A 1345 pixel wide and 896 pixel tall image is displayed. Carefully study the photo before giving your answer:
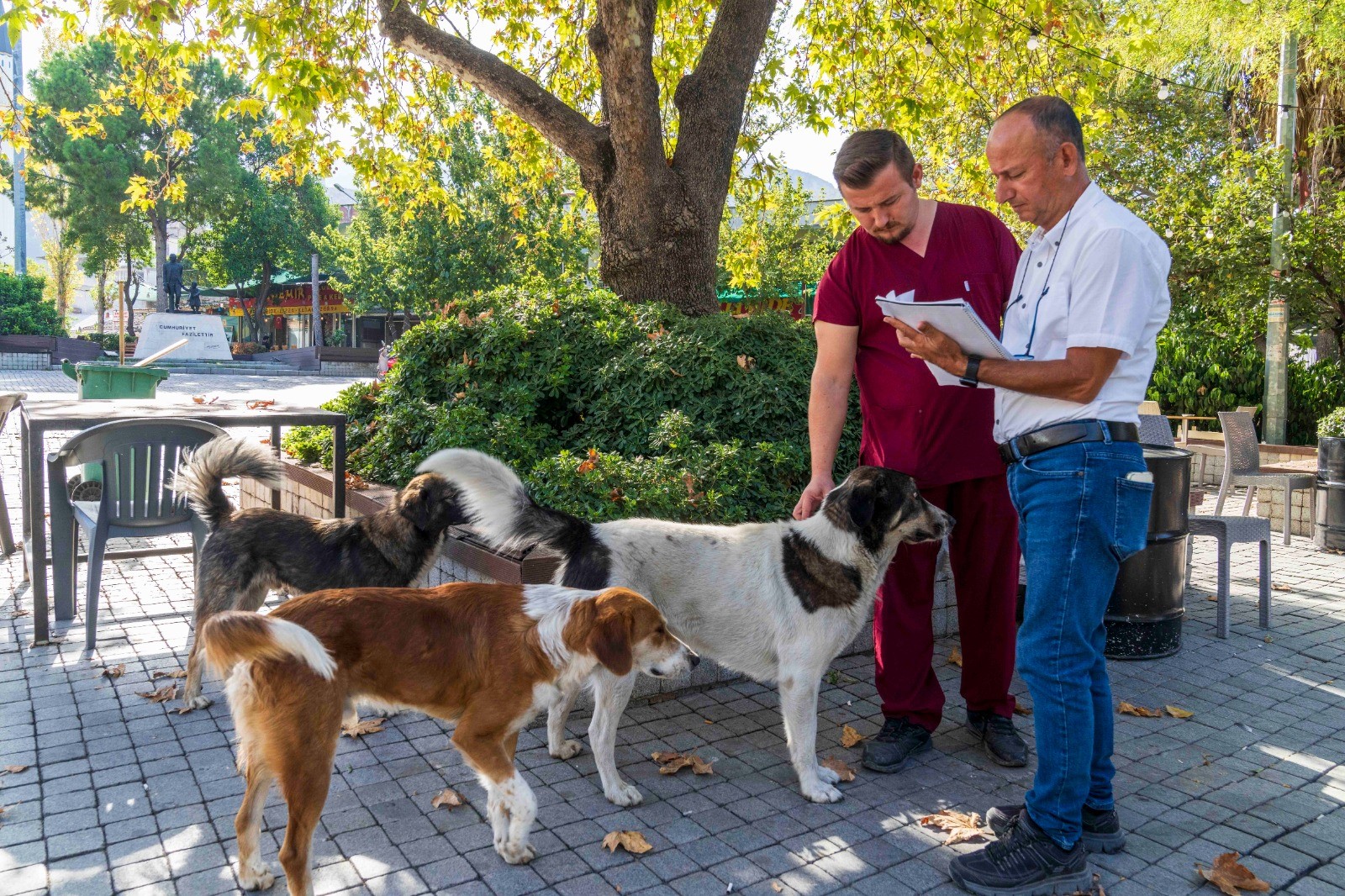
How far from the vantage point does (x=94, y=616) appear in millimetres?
5039

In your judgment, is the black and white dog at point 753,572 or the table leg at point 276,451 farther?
the table leg at point 276,451

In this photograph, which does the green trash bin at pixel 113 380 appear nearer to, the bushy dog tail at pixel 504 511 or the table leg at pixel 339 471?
the table leg at pixel 339 471

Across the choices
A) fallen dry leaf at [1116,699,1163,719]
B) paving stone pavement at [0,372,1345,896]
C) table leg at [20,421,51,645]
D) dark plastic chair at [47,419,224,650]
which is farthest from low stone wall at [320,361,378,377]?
fallen dry leaf at [1116,699,1163,719]

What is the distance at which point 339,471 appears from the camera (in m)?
5.95

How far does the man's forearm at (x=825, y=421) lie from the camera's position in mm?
4004

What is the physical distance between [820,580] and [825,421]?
2.32ft

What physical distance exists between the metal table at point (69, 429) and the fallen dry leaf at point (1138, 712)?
4.70 meters

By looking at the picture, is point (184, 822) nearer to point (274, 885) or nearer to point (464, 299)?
point (274, 885)

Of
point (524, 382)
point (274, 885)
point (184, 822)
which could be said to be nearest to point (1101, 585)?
point (274, 885)

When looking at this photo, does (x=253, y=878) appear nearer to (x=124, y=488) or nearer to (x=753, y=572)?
(x=753, y=572)

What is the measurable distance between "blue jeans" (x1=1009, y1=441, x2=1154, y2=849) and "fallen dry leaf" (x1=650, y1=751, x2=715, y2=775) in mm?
1337

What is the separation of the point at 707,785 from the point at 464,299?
524cm

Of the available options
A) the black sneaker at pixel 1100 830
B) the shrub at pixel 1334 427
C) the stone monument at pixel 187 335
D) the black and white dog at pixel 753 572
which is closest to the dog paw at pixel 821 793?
the black and white dog at pixel 753 572

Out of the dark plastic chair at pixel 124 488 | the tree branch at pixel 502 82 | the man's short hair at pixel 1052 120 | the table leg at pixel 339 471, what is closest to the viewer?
the man's short hair at pixel 1052 120
